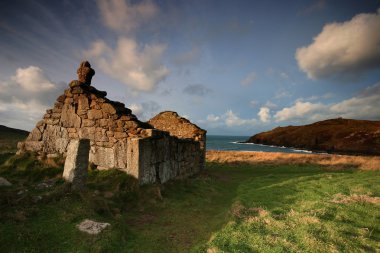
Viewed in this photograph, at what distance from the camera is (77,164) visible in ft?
29.1

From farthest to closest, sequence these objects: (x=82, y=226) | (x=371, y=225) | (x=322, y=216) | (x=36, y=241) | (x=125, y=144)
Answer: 1. (x=125, y=144)
2. (x=322, y=216)
3. (x=371, y=225)
4. (x=82, y=226)
5. (x=36, y=241)

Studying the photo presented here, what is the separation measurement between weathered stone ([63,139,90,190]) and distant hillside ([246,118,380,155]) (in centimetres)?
7208

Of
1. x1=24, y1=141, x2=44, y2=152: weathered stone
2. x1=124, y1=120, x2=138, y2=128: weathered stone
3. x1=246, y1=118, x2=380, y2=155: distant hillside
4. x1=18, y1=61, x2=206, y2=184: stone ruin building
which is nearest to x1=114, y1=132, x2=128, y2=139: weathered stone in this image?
x1=18, y1=61, x2=206, y2=184: stone ruin building

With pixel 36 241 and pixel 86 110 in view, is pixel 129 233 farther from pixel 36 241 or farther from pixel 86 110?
pixel 86 110

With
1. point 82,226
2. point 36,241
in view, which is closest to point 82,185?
point 82,226

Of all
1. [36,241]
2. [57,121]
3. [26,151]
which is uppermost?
[57,121]

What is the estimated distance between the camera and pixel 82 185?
29.4 ft

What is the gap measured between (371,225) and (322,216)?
53.9 inches

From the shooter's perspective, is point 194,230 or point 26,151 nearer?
point 194,230

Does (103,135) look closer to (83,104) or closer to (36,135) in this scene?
(83,104)

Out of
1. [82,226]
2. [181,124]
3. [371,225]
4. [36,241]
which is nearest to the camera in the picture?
[36,241]

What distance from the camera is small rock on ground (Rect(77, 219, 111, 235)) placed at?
635 cm

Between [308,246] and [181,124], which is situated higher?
[181,124]

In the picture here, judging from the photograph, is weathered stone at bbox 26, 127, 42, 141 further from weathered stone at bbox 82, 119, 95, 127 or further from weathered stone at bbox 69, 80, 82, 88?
weathered stone at bbox 69, 80, 82, 88
